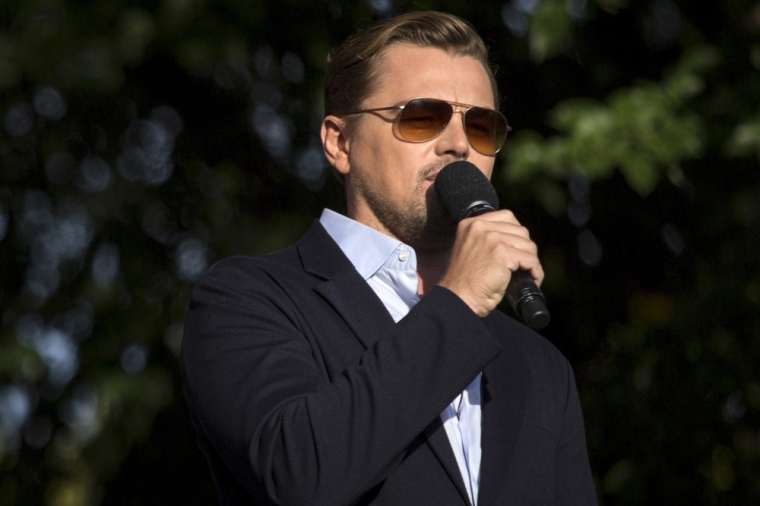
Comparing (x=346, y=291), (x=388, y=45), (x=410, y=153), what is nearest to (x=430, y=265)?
(x=410, y=153)

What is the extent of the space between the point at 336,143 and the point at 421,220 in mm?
434

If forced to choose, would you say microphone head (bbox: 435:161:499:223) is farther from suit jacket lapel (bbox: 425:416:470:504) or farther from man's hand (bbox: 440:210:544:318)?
suit jacket lapel (bbox: 425:416:470:504)

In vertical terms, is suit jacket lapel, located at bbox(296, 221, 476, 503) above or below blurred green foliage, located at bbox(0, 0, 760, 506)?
above

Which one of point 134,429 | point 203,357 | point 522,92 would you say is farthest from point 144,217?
point 203,357

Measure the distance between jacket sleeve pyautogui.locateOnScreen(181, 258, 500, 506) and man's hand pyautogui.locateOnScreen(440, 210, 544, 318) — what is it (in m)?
0.04

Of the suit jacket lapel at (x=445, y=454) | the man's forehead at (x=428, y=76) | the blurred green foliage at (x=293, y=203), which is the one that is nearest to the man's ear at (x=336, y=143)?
the man's forehead at (x=428, y=76)

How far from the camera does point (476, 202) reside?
6.51 ft

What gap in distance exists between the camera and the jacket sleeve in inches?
63.2

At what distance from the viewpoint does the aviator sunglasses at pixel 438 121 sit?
228cm

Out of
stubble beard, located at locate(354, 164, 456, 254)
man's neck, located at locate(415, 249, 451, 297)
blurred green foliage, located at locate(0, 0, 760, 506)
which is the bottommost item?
blurred green foliage, located at locate(0, 0, 760, 506)

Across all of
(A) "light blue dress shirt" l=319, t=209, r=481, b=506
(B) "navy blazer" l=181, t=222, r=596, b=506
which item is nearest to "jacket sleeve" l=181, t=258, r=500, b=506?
(B) "navy blazer" l=181, t=222, r=596, b=506

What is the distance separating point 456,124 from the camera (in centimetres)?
229

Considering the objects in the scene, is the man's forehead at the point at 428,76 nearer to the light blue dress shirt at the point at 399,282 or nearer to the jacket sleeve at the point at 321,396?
the light blue dress shirt at the point at 399,282

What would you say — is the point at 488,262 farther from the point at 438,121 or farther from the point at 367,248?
the point at 438,121
